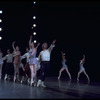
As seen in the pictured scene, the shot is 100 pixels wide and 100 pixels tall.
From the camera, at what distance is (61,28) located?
23812 mm

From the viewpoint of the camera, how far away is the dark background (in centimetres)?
2228

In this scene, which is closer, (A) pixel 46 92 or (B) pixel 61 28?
(A) pixel 46 92

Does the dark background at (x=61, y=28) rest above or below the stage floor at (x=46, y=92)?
above

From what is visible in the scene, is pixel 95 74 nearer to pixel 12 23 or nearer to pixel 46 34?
pixel 46 34

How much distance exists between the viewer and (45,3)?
23891 mm

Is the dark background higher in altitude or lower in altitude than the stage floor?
higher

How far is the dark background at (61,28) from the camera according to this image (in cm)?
2228

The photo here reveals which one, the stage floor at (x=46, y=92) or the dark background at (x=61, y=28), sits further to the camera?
the dark background at (x=61, y=28)

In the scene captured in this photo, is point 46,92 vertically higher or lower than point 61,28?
lower

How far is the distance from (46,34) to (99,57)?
5.56 meters

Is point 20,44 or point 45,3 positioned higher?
point 45,3

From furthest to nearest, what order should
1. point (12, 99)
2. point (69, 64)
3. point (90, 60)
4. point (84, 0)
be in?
1. point (69, 64)
2. point (90, 60)
3. point (84, 0)
4. point (12, 99)

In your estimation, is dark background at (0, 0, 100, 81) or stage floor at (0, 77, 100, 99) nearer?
stage floor at (0, 77, 100, 99)

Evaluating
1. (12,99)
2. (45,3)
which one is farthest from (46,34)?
(12,99)
